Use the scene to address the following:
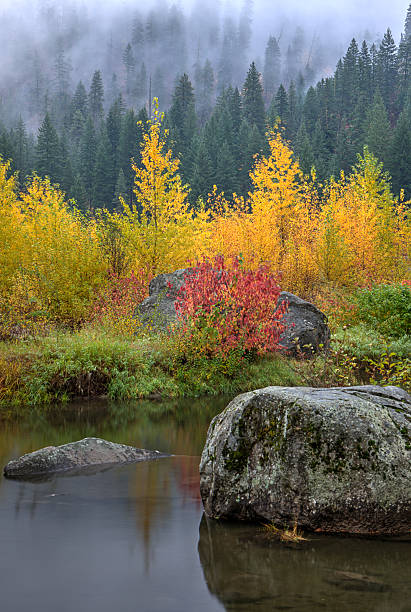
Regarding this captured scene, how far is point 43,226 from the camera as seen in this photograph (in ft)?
71.3

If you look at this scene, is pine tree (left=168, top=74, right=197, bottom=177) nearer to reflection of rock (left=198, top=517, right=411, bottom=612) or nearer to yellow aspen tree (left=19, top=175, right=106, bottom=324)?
yellow aspen tree (left=19, top=175, right=106, bottom=324)

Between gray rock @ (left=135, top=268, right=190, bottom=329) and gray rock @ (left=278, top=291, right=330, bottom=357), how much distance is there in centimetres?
306

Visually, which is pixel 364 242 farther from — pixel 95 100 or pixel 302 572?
pixel 95 100

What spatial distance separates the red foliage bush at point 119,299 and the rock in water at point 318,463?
11107 mm

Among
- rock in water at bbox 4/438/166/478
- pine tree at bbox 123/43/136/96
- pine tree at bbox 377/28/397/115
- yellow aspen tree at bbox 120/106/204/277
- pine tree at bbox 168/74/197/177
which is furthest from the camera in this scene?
pine tree at bbox 123/43/136/96

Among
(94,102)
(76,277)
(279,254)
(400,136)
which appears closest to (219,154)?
(400,136)

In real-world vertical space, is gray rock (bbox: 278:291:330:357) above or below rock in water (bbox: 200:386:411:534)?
above

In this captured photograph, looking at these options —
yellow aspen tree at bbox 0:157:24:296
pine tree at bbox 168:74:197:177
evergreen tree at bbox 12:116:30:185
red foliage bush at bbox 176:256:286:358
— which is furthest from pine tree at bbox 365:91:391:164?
red foliage bush at bbox 176:256:286:358

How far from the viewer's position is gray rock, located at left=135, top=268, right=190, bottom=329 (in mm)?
16766

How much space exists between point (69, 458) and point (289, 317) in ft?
33.0

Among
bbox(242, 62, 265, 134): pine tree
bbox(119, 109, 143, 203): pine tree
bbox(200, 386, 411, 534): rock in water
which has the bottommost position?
bbox(200, 386, 411, 534): rock in water

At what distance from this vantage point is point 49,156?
6631 cm

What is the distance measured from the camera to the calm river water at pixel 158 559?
166 inches

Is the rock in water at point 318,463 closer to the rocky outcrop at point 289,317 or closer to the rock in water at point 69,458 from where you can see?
the rock in water at point 69,458
